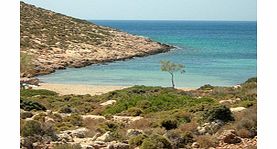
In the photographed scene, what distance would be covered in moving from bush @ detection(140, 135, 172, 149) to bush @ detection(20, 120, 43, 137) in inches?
51.2

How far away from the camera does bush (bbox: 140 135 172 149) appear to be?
539cm

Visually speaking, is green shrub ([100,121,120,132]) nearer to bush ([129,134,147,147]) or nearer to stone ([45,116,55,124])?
stone ([45,116,55,124])

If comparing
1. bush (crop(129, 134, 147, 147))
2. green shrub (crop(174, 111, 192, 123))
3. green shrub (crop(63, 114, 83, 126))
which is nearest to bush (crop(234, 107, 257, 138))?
bush (crop(129, 134, 147, 147))

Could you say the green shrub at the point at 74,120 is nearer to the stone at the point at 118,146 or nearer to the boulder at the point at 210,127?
the boulder at the point at 210,127

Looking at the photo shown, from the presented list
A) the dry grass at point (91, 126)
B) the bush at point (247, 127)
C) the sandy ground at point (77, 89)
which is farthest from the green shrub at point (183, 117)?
the sandy ground at point (77, 89)

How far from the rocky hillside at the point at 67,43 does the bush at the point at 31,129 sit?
682 inches

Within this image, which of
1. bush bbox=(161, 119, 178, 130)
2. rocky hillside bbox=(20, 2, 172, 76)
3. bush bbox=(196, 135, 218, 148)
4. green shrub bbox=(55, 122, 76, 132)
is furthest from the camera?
rocky hillside bbox=(20, 2, 172, 76)

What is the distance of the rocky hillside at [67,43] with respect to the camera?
29.0 meters

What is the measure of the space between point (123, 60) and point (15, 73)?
29.0 metres

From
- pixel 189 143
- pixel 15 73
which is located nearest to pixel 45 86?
pixel 189 143

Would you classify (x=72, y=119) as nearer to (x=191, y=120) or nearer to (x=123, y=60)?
(x=191, y=120)

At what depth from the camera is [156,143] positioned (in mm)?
5410

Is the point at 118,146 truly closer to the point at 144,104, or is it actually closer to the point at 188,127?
the point at 188,127

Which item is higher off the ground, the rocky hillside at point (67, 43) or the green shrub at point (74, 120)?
the rocky hillside at point (67, 43)
